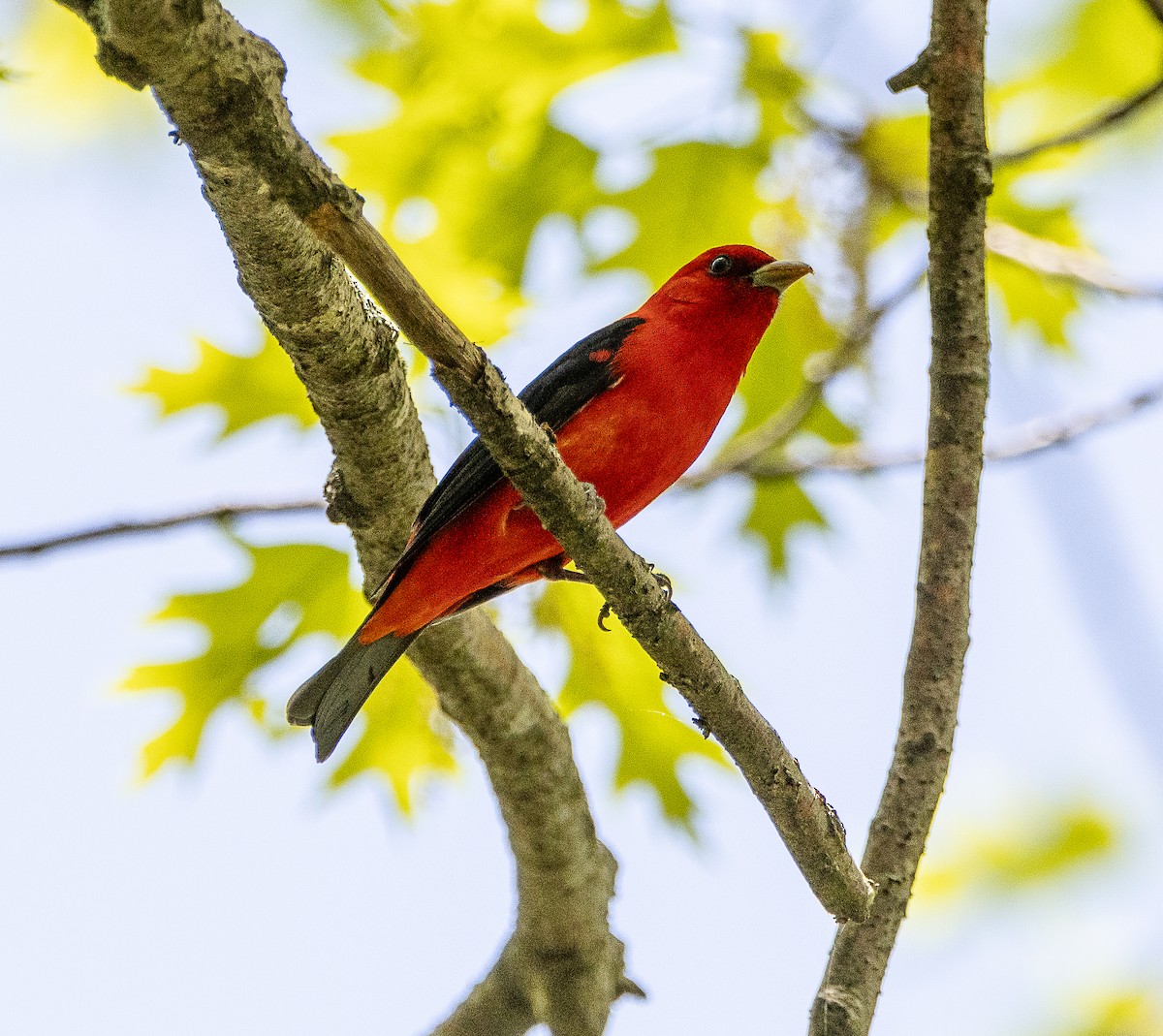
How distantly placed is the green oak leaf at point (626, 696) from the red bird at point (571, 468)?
420 mm

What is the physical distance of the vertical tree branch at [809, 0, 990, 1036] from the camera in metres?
3.18

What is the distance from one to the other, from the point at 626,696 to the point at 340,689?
1.06 metres

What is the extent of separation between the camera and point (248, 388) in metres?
4.52

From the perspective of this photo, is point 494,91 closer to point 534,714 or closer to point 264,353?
point 264,353

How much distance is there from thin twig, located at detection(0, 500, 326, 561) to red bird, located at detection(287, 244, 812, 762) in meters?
0.58

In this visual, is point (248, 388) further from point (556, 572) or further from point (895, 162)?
point (895, 162)

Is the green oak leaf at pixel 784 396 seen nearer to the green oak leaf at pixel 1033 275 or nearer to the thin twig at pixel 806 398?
the thin twig at pixel 806 398

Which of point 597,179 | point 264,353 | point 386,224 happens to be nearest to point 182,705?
point 264,353

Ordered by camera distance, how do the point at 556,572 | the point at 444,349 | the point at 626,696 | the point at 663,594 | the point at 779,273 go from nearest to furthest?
the point at 444,349
the point at 663,594
the point at 556,572
the point at 779,273
the point at 626,696

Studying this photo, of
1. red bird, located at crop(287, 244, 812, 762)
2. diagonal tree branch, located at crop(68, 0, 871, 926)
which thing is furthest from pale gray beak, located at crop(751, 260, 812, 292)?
diagonal tree branch, located at crop(68, 0, 871, 926)

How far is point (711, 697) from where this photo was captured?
2.98 metres

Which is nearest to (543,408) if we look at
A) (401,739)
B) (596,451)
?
(596,451)

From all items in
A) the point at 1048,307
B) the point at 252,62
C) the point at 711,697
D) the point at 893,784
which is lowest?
the point at 893,784

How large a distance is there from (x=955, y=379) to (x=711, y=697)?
40.4 inches
